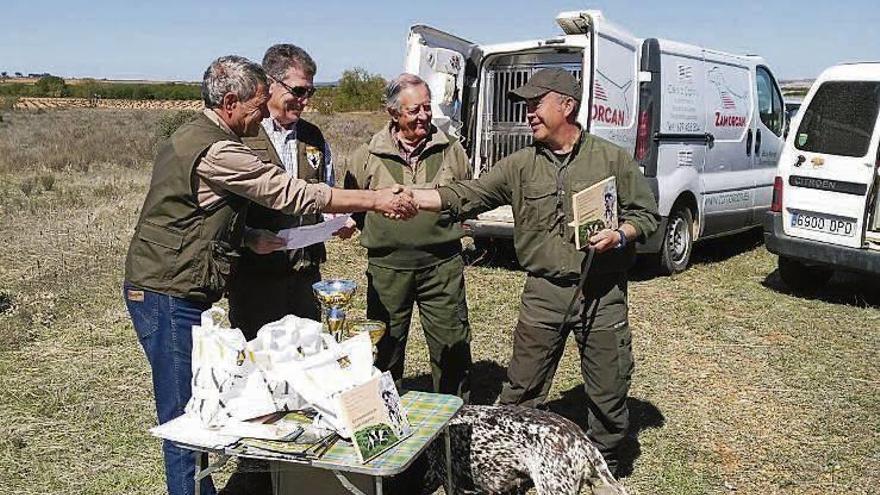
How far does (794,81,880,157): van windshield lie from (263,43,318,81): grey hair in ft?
16.5

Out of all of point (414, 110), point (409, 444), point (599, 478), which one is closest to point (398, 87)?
point (414, 110)

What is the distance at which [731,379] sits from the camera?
5.71 metres

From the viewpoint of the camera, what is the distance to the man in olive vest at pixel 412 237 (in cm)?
426

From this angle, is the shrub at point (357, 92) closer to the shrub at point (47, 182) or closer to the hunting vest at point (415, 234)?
the shrub at point (47, 182)

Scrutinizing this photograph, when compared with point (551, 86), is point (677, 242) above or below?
below

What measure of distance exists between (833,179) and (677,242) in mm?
1841

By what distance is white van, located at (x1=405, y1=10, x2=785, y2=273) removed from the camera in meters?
7.46

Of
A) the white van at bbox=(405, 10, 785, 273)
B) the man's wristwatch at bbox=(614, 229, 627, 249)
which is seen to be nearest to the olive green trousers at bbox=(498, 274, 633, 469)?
the man's wristwatch at bbox=(614, 229, 627, 249)

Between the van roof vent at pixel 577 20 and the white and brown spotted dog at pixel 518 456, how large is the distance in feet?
14.7

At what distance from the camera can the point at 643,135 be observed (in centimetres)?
767

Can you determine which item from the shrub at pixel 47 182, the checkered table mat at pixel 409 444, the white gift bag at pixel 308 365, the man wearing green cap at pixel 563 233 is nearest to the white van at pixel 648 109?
the man wearing green cap at pixel 563 233

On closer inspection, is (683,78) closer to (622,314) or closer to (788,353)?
(788,353)

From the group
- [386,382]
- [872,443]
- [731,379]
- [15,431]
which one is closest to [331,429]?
[386,382]

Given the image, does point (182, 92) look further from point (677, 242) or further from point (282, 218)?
point (282, 218)
